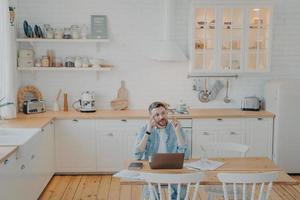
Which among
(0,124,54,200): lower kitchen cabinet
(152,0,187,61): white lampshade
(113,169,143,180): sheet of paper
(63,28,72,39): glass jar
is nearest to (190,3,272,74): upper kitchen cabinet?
(152,0,187,61): white lampshade

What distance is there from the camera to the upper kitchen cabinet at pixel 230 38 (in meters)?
5.19

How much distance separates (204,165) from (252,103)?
249cm

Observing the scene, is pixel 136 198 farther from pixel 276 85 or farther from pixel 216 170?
pixel 276 85

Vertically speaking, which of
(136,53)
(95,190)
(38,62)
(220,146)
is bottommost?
(95,190)

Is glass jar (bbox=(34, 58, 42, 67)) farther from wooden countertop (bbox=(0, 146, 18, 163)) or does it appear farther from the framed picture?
wooden countertop (bbox=(0, 146, 18, 163))

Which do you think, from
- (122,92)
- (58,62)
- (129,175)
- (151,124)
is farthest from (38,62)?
(129,175)

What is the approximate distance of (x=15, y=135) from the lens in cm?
418

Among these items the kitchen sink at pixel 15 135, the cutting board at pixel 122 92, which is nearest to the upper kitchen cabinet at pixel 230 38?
the cutting board at pixel 122 92

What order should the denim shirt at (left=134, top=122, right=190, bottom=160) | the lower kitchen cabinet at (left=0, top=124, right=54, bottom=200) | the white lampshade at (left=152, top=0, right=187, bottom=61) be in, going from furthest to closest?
the white lampshade at (left=152, top=0, right=187, bottom=61), the denim shirt at (left=134, top=122, right=190, bottom=160), the lower kitchen cabinet at (left=0, top=124, right=54, bottom=200)

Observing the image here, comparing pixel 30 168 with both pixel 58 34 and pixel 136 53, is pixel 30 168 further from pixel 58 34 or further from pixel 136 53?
pixel 136 53

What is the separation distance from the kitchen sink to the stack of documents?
5.68ft

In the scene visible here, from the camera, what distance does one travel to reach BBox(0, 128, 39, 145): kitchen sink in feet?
13.2

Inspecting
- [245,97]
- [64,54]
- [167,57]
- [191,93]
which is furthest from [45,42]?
[245,97]

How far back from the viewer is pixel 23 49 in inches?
210
